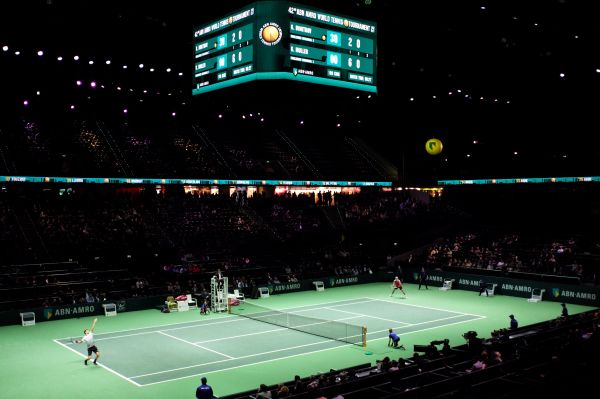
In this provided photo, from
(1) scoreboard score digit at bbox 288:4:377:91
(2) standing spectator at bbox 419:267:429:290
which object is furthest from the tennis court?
(1) scoreboard score digit at bbox 288:4:377:91

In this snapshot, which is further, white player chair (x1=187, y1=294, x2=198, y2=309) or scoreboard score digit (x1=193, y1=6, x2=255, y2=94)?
white player chair (x1=187, y1=294, x2=198, y2=309)

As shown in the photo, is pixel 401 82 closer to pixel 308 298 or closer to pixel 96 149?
pixel 308 298

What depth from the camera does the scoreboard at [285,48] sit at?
1656 cm

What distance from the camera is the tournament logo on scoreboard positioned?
1652cm

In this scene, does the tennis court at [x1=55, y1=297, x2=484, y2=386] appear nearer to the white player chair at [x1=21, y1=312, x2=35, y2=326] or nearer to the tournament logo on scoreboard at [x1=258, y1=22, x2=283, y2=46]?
the white player chair at [x1=21, y1=312, x2=35, y2=326]

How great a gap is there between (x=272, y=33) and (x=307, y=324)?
17338 millimetres

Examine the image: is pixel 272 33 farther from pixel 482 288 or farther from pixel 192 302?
pixel 482 288

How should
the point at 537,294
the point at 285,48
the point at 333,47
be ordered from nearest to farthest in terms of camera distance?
the point at 285,48, the point at 333,47, the point at 537,294

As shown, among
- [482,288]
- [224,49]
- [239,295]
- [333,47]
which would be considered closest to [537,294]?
[482,288]

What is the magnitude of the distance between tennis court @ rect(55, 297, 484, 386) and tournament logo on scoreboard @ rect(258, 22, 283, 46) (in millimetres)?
12043

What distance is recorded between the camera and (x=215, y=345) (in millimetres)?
25312

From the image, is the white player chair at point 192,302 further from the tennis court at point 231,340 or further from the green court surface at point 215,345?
the tennis court at point 231,340

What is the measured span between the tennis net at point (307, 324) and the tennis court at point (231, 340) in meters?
0.06

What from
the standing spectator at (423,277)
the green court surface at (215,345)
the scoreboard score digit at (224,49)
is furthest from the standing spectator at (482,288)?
the scoreboard score digit at (224,49)
